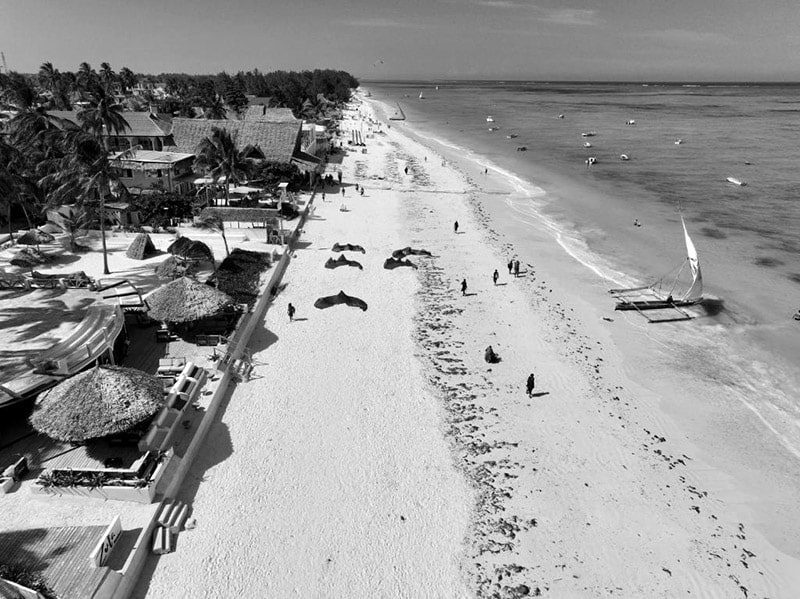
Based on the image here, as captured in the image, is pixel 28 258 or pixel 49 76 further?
pixel 49 76

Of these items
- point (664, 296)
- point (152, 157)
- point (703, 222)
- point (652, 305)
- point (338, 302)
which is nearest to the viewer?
point (338, 302)

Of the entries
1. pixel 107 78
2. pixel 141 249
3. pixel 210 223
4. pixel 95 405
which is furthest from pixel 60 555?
pixel 107 78

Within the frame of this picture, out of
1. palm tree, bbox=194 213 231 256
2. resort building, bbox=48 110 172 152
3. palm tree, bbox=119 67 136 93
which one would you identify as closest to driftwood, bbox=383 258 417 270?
palm tree, bbox=194 213 231 256

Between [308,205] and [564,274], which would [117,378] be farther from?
[308,205]

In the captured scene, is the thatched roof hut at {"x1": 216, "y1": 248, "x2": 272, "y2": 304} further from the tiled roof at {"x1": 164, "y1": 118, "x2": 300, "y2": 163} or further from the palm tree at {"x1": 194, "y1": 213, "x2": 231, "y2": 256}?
the tiled roof at {"x1": 164, "y1": 118, "x2": 300, "y2": 163}

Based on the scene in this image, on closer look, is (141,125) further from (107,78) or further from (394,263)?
(107,78)

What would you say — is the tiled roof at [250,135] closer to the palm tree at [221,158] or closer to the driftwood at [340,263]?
the palm tree at [221,158]

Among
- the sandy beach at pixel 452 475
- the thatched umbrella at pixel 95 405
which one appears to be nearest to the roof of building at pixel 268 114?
the sandy beach at pixel 452 475
